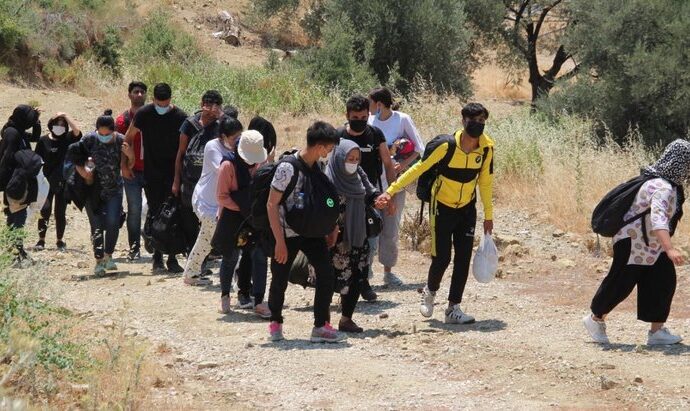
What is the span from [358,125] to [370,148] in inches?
12.6

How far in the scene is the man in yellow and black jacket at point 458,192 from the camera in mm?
8711

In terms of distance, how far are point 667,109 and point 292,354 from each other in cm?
1322

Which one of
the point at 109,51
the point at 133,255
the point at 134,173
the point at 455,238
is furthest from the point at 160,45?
the point at 455,238

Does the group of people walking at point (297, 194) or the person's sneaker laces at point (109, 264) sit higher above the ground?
the group of people walking at point (297, 194)

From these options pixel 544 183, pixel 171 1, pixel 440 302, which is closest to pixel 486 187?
pixel 440 302

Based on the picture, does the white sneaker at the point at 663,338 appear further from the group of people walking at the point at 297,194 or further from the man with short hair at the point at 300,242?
the man with short hair at the point at 300,242

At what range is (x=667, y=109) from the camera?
19672 mm

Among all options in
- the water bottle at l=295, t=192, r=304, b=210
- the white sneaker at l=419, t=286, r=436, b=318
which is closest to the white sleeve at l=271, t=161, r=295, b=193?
the water bottle at l=295, t=192, r=304, b=210

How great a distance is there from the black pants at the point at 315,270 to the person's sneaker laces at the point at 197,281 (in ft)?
7.54

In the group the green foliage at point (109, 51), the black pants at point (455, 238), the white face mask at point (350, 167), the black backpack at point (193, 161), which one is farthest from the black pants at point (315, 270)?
the green foliage at point (109, 51)

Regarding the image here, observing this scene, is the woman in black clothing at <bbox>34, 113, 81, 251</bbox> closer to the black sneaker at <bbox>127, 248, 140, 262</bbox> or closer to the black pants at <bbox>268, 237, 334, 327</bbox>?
the black sneaker at <bbox>127, 248, 140, 262</bbox>

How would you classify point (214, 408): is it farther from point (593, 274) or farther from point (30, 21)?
point (30, 21)

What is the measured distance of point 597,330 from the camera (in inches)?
323

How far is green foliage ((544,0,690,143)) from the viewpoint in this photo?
19.5 metres
